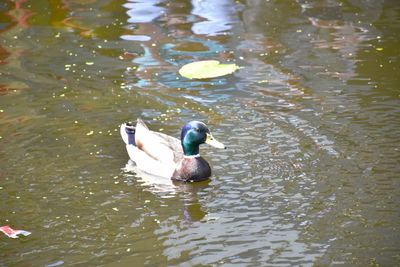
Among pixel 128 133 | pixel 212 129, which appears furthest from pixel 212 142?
pixel 128 133

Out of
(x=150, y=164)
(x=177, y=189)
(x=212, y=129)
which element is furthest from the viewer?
(x=212, y=129)

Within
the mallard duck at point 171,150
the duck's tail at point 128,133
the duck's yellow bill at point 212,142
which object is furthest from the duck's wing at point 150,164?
the duck's yellow bill at point 212,142

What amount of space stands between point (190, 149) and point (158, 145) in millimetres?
497

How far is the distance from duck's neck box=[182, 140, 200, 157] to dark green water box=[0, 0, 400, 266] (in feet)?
1.03

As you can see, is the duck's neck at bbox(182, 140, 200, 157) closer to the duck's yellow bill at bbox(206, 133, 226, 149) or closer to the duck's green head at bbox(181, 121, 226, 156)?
the duck's green head at bbox(181, 121, 226, 156)

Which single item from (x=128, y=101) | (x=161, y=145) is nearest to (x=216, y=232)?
(x=161, y=145)

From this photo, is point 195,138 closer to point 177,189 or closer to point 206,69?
point 177,189

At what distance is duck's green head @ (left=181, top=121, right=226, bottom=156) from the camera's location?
9.31m

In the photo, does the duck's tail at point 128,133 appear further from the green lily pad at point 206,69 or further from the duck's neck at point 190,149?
the green lily pad at point 206,69

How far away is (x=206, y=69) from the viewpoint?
12266 millimetres

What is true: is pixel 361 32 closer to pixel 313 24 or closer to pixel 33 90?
pixel 313 24

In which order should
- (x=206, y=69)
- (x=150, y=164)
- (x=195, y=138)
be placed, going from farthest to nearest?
(x=206, y=69), (x=150, y=164), (x=195, y=138)

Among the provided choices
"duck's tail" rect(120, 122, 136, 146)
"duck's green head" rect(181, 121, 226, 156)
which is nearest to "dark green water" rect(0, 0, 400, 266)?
"duck's tail" rect(120, 122, 136, 146)

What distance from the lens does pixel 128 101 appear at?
37.7 ft
